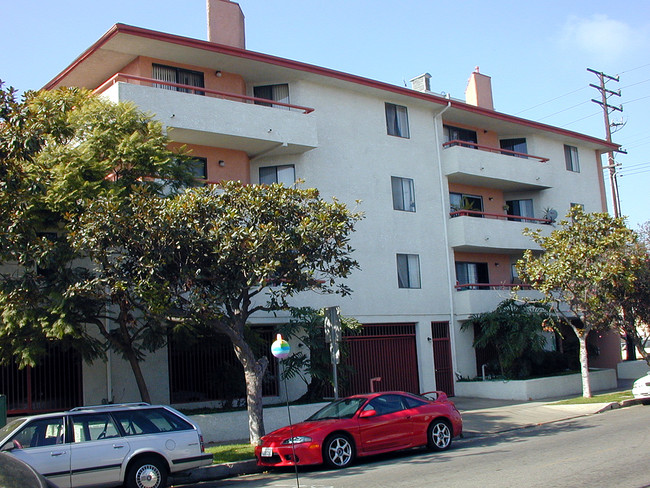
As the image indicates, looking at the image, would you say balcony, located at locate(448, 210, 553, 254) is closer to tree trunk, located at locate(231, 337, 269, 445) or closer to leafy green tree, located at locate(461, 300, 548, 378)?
leafy green tree, located at locate(461, 300, 548, 378)

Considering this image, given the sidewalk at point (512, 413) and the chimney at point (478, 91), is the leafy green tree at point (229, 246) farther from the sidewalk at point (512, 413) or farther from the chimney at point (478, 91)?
the chimney at point (478, 91)

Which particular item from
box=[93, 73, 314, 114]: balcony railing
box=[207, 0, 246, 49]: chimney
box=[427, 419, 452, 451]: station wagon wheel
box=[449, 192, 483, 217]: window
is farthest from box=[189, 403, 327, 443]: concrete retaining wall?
box=[449, 192, 483, 217]: window

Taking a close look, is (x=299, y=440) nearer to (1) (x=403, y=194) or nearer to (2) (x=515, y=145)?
(1) (x=403, y=194)

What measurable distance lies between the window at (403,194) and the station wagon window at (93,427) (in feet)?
51.1

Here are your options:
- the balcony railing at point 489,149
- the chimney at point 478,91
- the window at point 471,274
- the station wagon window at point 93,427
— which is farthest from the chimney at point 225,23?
the station wagon window at point 93,427

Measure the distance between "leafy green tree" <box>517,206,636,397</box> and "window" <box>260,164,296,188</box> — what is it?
26.5 ft

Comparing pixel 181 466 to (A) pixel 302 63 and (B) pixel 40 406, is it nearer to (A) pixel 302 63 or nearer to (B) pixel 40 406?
(B) pixel 40 406

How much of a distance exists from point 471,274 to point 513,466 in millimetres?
17360

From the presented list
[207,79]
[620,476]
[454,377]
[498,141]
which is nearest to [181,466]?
[620,476]

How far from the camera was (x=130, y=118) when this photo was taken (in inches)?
650

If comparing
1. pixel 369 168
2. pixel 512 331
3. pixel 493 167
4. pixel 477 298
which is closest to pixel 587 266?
pixel 512 331

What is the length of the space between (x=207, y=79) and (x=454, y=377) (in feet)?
44.4

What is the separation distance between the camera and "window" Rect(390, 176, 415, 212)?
83.3 feet

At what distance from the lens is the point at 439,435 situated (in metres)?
14.5
